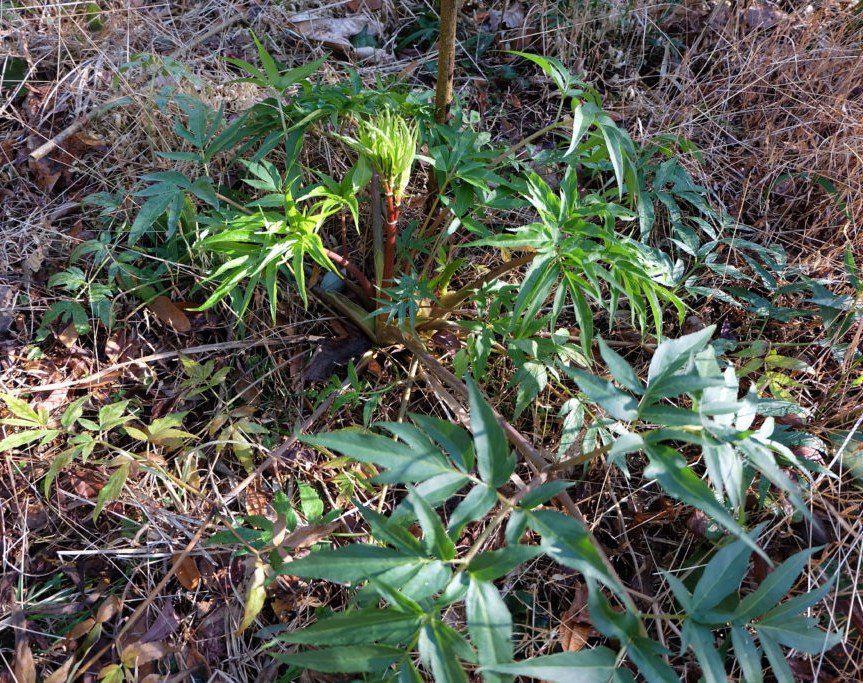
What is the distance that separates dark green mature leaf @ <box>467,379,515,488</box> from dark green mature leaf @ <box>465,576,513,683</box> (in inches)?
6.1

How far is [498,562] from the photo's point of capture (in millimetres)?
955

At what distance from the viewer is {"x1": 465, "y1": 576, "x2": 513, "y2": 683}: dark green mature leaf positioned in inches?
35.5

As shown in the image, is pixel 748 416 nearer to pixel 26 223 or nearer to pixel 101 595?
pixel 101 595

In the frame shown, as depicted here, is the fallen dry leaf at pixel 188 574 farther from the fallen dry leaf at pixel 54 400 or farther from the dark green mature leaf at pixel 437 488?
the dark green mature leaf at pixel 437 488

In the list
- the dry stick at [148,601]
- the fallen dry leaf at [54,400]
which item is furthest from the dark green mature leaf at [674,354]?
the fallen dry leaf at [54,400]

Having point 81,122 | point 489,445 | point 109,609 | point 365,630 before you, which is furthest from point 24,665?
point 81,122

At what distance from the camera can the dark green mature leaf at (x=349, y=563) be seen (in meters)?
0.95

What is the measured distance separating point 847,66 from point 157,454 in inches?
104

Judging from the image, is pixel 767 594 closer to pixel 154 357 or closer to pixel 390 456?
pixel 390 456

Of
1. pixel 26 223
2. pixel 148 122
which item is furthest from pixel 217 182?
pixel 26 223

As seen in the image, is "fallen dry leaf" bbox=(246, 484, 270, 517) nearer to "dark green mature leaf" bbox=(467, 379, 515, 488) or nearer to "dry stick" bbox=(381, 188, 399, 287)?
"dry stick" bbox=(381, 188, 399, 287)

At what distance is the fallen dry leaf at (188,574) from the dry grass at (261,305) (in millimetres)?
26

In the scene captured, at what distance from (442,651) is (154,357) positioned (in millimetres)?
1334

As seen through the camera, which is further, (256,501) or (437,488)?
(256,501)
